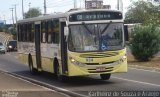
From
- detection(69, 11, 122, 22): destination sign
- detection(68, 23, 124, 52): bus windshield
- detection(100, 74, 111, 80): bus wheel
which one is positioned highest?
detection(69, 11, 122, 22): destination sign

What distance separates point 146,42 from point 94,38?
1563 centimetres

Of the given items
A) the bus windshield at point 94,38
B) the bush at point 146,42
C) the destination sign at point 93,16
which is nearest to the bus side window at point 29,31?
the destination sign at point 93,16

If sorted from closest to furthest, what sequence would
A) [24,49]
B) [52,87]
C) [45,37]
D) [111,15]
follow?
[52,87]
[111,15]
[45,37]
[24,49]

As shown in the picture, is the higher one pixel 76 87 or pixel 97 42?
pixel 97 42

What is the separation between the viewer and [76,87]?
19.9 meters

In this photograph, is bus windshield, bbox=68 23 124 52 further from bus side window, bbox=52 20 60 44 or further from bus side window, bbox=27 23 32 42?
bus side window, bbox=27 23 32 42

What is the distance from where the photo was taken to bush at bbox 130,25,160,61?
3528 centimetres

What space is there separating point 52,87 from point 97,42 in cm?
244

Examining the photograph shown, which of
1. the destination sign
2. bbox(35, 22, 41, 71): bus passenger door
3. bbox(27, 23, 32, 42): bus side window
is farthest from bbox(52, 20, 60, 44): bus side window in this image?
bbox(27, 23, 32, 42): bus side window

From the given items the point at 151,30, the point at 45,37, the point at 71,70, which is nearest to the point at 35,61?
the point at 45,37

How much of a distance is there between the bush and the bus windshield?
1470 cm

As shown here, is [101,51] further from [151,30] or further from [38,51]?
[151,30]

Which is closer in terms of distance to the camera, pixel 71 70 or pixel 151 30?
pixel 71 70

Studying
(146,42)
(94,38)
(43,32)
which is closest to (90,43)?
(94,38)
